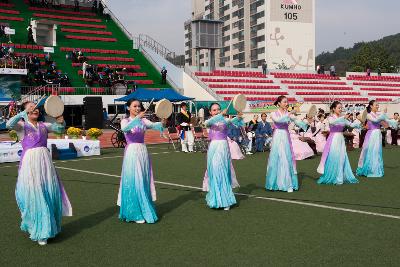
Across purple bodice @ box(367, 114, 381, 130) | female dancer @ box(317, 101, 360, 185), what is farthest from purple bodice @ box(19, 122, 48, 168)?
purple bodice @ box(367, 114, 381, 130)

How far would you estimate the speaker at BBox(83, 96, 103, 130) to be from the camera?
27.8 metres

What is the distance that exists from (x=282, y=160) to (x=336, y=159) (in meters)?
1.63

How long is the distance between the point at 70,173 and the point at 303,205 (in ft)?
22.9

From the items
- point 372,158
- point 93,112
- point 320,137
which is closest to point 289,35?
point 93,112

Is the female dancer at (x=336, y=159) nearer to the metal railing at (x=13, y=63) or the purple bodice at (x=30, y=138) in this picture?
the purple bodice at (x=30, y=138)

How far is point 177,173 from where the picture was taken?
495 inches

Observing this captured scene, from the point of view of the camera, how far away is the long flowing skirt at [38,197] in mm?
6008

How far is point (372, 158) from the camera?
1153 cm

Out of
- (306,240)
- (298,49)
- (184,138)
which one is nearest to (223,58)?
(298,49)

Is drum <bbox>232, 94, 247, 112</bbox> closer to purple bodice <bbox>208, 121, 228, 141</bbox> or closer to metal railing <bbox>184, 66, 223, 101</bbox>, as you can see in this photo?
purple bodice <bbox>208, 121, 228, 141</bbox>

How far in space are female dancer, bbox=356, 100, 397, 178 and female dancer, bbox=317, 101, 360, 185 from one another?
116 centimetres

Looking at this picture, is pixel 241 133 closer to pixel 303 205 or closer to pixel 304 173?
pixel 304 173

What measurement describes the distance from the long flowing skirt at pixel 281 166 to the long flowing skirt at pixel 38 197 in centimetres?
464

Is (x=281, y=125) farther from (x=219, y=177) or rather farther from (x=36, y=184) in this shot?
(x=36, y=184)
